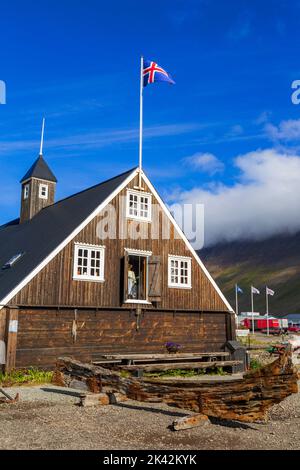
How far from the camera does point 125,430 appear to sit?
9.80m

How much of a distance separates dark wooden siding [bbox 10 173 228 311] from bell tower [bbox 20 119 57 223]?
829 centimetres

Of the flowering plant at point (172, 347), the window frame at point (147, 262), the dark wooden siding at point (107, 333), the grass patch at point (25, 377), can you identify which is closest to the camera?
the grass patch at point (25, 377)

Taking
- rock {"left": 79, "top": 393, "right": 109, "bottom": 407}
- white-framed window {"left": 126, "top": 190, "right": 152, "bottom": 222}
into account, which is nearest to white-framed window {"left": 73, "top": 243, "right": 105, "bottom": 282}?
white-framed window {"left": 126, "top": 190, "right": 152, "bottom": 222}

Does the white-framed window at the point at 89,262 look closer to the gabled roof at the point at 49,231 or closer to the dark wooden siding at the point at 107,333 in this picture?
the gabled roof at the point at 49,231

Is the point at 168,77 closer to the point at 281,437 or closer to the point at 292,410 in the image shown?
the point at 292,410

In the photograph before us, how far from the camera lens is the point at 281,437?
370 inches

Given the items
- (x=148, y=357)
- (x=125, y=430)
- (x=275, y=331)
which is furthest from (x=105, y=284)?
(x=275, y=331)

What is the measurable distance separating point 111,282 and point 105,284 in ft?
1.17

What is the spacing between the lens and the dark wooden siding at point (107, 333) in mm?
18781

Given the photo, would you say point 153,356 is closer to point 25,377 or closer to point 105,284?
point 105,284

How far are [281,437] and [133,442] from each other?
3105 mm

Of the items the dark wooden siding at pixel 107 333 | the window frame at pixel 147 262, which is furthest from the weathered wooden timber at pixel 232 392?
the window frame at pixel 147 262

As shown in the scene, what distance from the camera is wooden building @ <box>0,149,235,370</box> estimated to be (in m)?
18.9

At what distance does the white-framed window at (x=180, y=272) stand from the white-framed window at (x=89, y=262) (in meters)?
3.99
